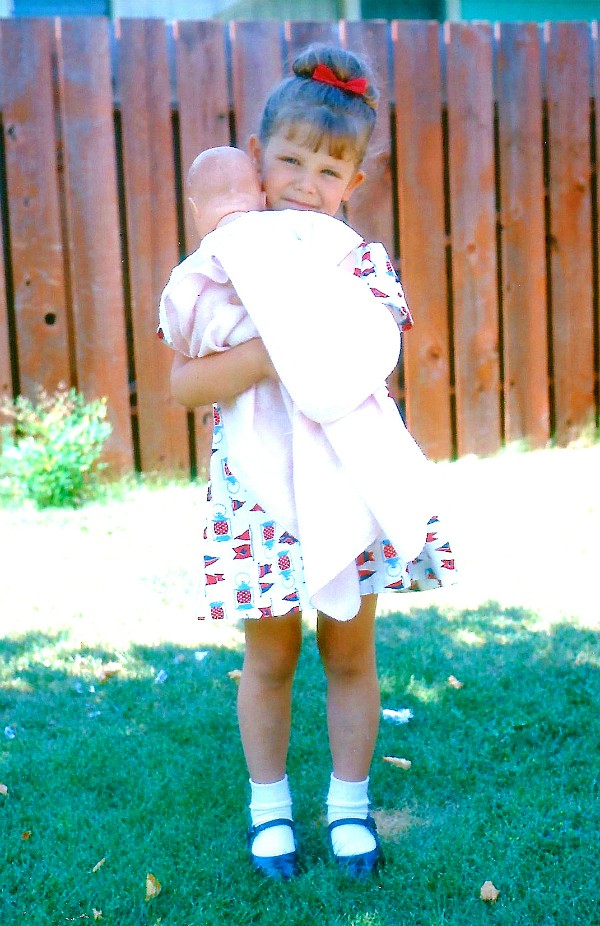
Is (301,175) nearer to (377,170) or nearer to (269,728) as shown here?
(269,728)

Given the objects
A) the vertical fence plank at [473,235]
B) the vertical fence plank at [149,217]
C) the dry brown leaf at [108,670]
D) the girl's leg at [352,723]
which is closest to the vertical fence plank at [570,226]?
the vertical fence plank at [473,235]

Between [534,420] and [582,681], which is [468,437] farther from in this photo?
[582,681]

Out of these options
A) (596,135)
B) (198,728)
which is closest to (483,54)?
(596,135)

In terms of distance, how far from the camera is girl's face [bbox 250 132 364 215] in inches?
78.1

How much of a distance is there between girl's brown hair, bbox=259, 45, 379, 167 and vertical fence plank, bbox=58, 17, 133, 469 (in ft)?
10.4

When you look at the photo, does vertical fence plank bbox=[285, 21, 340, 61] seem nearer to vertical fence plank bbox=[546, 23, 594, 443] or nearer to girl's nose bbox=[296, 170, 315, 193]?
vertical fence plank bbox=[546, 23, 594, 443]

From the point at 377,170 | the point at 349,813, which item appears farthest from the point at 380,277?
the point at 377,170

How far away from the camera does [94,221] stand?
16.6 feet

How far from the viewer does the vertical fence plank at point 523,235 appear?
17.9ft

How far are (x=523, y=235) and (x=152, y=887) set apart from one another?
4333mm

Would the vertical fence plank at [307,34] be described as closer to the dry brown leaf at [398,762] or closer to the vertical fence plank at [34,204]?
the vertical fence plank at [34,204]

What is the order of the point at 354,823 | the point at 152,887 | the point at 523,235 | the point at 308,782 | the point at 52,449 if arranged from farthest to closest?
the point at 523,235 → the point at 52,449 → the point at 308,782 → the point at 354,823 → the point at 152,887

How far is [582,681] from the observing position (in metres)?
2.95

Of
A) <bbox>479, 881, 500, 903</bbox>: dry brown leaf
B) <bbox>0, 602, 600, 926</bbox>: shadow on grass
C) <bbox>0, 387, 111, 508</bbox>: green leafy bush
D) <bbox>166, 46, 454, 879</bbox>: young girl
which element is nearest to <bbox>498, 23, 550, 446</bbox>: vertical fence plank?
<bbox>0, 387, 111, 508</bbox>: green leafy bush
